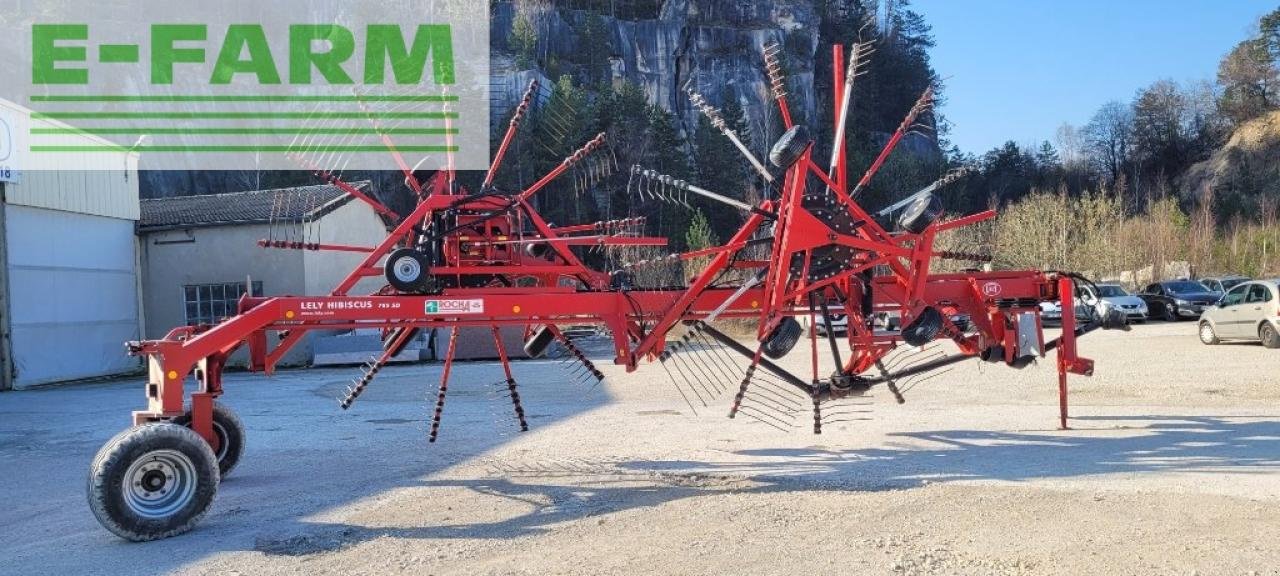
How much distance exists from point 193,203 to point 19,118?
1014 centimetres

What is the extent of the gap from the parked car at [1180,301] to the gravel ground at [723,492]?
22.4 m

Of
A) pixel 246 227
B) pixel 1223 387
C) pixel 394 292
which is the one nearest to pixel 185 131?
pixel 246 227

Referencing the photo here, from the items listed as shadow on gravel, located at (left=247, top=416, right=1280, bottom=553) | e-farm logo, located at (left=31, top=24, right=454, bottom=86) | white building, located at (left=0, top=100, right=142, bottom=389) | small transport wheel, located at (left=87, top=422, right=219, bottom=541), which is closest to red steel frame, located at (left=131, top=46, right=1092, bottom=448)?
small transport wheel, located at (left=87, top=422, right=219, bottom=541)

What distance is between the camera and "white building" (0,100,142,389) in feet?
71.9

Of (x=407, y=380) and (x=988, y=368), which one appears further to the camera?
(x=407, y=380)

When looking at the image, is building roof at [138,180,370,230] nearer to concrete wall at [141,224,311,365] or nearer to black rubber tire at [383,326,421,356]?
concrete wall at [141,224,311,365]

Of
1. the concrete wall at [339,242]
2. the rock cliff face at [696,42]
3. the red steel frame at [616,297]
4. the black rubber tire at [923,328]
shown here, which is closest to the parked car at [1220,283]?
the concrete wall at [339,242]

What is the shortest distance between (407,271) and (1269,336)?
18.4 meters

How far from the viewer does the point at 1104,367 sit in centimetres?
1702

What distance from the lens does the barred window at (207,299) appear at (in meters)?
27.1

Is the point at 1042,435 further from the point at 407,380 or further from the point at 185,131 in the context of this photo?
the point at 185,131

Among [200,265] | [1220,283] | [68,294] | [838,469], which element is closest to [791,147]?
[838,469]

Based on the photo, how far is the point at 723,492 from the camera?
7703mm

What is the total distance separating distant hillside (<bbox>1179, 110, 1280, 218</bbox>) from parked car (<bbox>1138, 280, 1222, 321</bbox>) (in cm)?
2726
